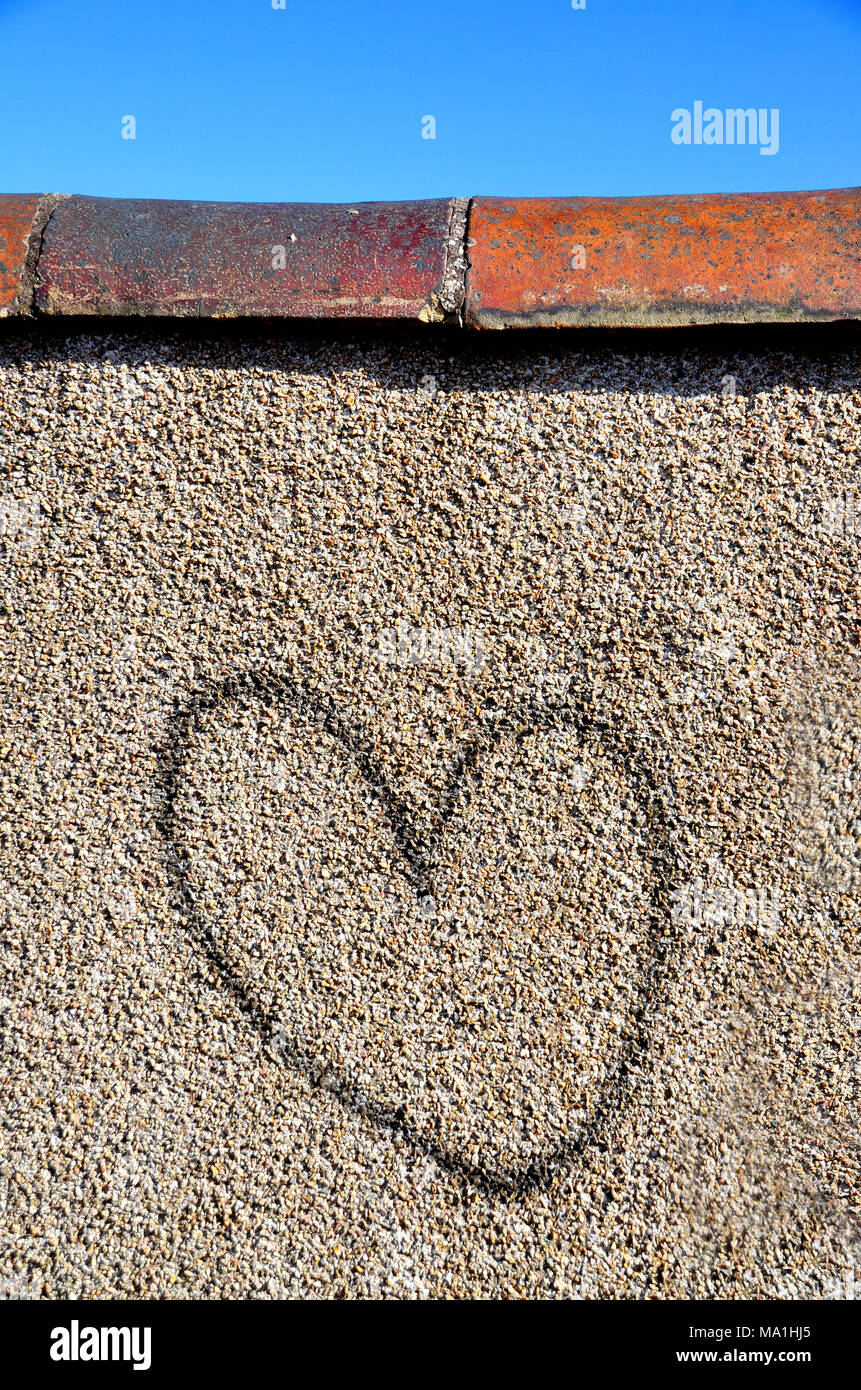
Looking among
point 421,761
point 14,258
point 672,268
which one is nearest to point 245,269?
point 14,258

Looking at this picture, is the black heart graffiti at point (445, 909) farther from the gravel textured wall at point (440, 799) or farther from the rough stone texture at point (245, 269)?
the rough stone texture at point (245, 269)

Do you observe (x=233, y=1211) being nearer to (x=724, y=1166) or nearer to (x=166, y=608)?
(x=724, y=1166)

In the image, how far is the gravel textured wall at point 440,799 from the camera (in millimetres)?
986

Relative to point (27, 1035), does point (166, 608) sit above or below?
above

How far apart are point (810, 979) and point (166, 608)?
0.92 meters

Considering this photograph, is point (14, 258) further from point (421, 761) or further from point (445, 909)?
point (445, 909)

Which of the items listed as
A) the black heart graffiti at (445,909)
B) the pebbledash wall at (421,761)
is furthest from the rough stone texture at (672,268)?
the black heart graffiti at (445,909)

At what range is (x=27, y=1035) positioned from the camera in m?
1.00

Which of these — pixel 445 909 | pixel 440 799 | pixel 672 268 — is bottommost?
pixel 445 909

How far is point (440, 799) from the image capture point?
1022 millimetres

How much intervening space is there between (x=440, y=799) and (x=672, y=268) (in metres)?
0.69

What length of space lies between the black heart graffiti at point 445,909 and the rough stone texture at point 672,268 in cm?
47

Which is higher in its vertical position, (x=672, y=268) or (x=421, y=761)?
(x=672, y=268)
